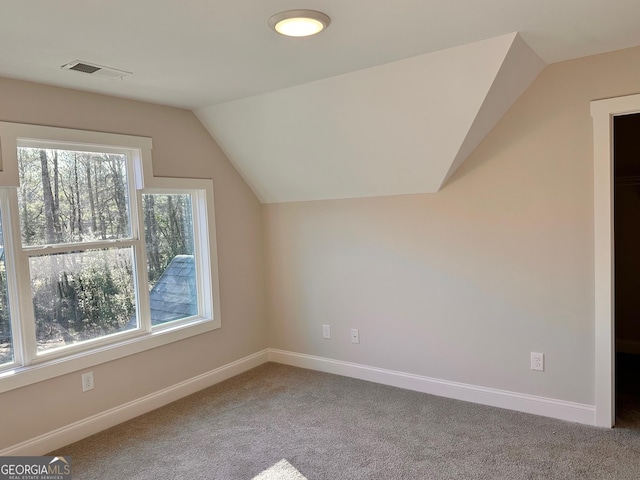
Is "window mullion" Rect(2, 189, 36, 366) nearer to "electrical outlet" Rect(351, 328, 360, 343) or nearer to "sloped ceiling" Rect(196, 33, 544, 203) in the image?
"sloped ceiling" Rect(196, 33, 544, 203)

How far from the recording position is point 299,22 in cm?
198

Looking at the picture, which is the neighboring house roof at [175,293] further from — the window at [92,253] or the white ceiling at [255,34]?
the white ceiling at [255,34]

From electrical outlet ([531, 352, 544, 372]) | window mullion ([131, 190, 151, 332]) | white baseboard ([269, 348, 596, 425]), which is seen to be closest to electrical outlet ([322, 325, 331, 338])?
white baseboard ([269, 348, 596, 425])

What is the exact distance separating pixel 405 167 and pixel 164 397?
252 cm

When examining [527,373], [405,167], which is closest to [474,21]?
[405,167]

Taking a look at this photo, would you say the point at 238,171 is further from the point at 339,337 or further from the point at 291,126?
the point at 339,337

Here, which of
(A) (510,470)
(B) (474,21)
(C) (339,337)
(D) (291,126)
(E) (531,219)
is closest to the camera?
(B) (474,21)

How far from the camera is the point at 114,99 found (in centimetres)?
313

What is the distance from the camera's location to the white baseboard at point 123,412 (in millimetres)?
2670

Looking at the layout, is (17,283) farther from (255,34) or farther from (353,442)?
(353,442)

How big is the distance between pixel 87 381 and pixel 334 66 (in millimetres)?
2587

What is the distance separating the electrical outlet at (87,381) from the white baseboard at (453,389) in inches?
68.9

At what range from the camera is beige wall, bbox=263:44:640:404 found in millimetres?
2781

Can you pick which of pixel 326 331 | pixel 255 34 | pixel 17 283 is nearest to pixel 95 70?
pixel 255 34
